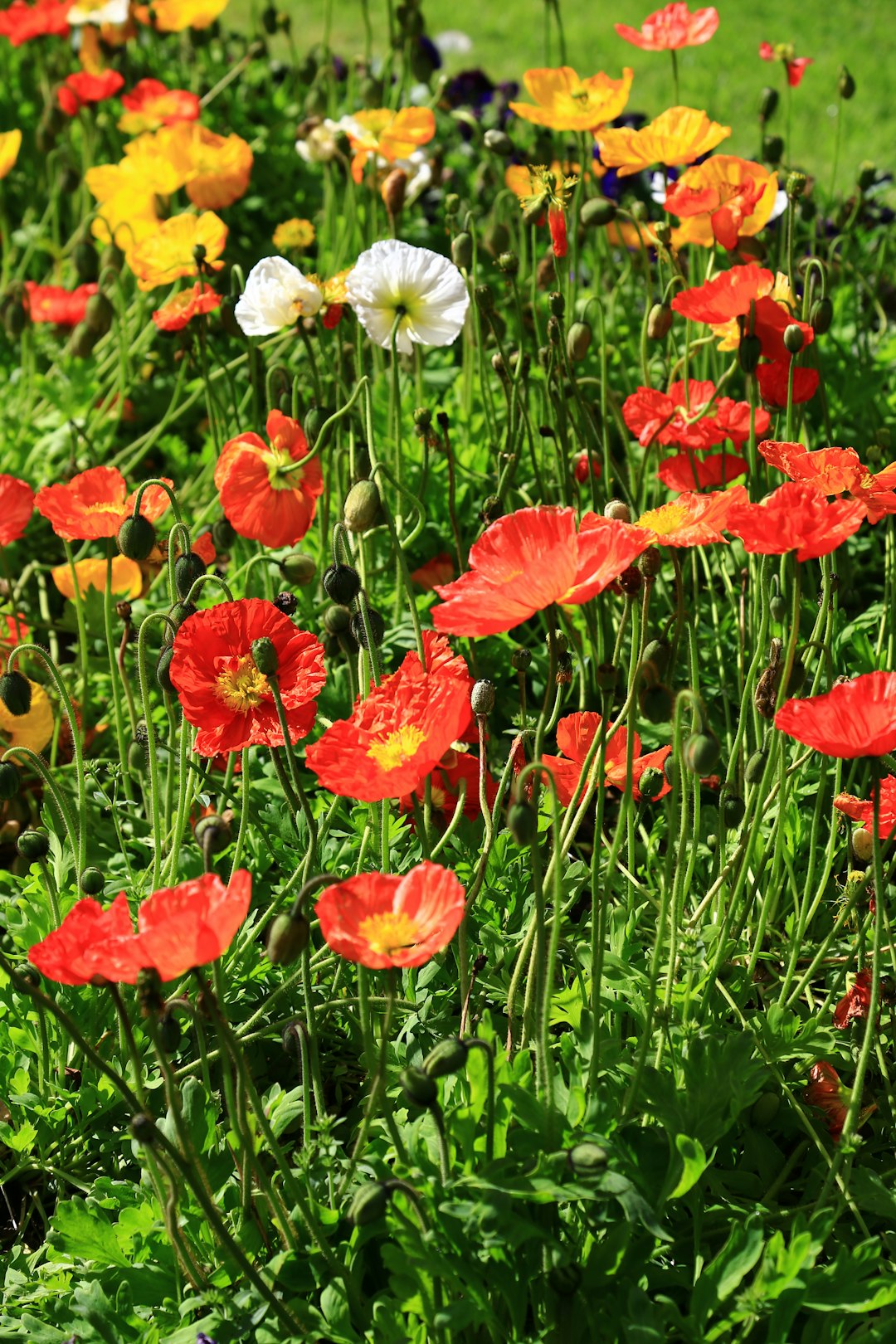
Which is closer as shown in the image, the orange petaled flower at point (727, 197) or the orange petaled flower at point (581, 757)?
the orange petaled flower at point (581, 757)

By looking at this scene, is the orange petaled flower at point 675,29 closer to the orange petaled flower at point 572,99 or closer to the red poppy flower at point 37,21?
the orange petaled flower at point 572,99

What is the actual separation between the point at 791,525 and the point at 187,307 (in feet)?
4.16

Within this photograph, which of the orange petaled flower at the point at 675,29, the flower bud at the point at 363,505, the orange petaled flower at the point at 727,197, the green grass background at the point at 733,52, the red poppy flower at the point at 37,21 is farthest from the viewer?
the green grass background at the point at 733,52

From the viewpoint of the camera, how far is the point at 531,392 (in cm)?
268

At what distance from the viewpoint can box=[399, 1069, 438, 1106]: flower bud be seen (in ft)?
3.34

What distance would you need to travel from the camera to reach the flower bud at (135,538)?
1.56 metres

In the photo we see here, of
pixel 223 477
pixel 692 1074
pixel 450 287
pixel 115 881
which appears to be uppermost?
pixel 450 287

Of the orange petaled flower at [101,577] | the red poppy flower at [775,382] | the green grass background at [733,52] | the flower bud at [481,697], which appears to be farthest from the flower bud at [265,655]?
the green grass background at [733,52]

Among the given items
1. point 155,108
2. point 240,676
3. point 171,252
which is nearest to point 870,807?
point 240,676

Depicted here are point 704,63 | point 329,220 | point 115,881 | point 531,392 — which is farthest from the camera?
point 704,63

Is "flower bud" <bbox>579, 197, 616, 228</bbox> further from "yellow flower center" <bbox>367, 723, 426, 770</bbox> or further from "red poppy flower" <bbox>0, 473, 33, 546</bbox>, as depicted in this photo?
"yellow flower center" <bbox>367, 723, 426, 770</bbox>

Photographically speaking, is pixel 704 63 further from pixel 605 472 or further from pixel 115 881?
pixel 115 881

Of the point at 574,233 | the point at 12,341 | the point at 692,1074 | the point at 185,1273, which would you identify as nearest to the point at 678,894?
the point at 692,1074

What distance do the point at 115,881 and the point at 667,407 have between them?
1.03m
